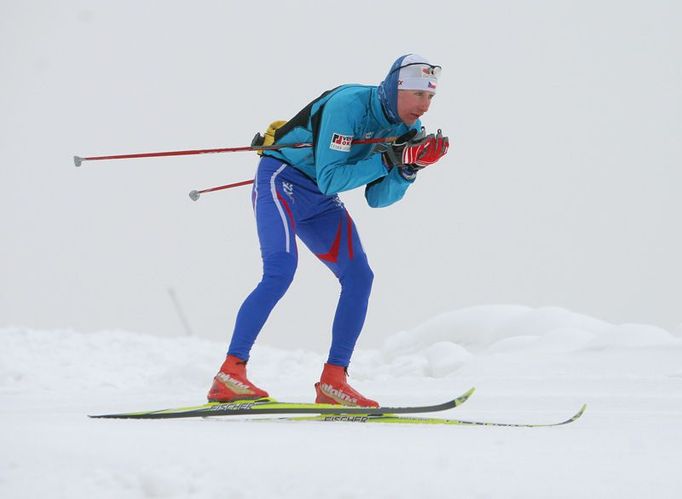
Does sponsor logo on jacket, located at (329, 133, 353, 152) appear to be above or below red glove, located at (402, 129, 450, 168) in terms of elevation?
above

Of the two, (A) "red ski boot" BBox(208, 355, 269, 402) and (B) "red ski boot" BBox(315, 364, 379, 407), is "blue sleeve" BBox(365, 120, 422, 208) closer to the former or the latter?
(B) "red ski boot" BBox(315, 364, 379, 407)

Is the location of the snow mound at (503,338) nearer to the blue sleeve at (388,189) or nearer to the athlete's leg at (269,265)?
the blue sleeve at (388,189)

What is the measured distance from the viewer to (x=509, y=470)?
2709 millimetres

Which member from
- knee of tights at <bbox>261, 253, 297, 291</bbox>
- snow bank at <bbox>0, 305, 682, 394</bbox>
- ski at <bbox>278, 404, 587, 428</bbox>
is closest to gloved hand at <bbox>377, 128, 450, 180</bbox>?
knee of tights at <bbox>261, 253, 297, 291</bbox>

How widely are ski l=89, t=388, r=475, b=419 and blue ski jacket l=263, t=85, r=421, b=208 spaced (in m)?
1.10

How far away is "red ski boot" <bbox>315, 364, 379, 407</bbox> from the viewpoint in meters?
4.54

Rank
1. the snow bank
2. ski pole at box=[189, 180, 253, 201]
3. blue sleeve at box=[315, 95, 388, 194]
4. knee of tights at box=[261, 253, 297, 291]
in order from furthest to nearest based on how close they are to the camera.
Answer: the snow bank, ski pole at box=[189, 180, 253, 201], knee of tights at box=[261, 253, 297, 291], blue sleeve at box=[315, 95, 388, 194]

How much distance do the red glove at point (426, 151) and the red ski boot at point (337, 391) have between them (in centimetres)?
127

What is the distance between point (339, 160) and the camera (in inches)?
163

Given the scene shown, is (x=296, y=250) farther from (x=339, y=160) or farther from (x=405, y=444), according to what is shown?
(x=405, y=444)

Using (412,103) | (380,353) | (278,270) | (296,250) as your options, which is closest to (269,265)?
(278,270)

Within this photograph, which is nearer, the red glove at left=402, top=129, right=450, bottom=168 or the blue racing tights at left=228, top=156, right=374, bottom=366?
the red glove at left=402, top=129, right=450, bottom=168

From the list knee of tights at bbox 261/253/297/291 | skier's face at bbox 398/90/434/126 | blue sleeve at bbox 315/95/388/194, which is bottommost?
knee of tights at bbox 261/253/297/291

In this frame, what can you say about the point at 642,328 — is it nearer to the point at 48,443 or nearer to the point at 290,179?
the point at 290,179
